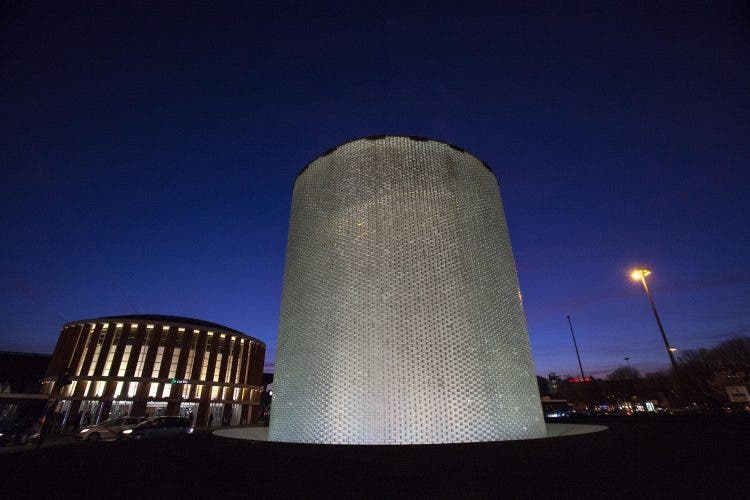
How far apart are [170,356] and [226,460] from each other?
50397mm

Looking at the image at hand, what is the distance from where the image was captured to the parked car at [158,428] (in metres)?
19.8

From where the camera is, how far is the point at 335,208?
9.92 metres

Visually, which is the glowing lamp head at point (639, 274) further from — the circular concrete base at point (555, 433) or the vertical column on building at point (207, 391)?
the vertical column on building at point (207, 391)

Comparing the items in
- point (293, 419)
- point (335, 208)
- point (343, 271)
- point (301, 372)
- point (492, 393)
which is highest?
point (335, 208)

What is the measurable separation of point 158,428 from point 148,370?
98.1 feet

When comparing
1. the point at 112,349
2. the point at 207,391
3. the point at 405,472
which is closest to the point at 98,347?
the point at 112,349

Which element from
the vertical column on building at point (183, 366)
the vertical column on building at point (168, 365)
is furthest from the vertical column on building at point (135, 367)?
the vertical column on building at point (183, 366)

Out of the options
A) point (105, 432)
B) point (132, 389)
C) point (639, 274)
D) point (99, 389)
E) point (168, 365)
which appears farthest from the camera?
point (168, 365)

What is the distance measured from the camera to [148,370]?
44.9m

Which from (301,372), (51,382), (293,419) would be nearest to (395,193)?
(301,372)

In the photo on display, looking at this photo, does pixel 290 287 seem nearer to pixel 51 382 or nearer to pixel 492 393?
pixel 492 393

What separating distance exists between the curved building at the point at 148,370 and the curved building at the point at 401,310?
152 ft

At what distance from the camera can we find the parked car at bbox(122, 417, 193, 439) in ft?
65.0

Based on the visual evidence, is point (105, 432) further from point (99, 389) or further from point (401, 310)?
point (99, 389)
